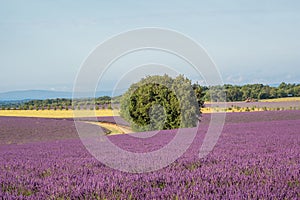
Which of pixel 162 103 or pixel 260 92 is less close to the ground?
pixel 260 92

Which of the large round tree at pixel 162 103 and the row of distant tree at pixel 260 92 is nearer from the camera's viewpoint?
the large round tree at pixel 162 103

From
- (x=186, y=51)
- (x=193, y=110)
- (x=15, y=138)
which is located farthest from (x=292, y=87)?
(x=186, y=51)

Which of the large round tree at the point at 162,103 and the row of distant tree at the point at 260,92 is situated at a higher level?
the row of distant tree at the point at 260,92

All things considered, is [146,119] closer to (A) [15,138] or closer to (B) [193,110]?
(B) [193,110]

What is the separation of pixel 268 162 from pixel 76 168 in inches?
96.4

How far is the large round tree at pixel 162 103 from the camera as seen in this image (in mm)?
19672

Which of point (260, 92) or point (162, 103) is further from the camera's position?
point (260, 92)

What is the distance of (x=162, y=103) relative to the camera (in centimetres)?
1964

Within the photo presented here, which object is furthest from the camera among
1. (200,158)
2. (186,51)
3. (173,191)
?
(186,51)

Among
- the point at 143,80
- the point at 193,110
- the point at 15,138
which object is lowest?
the point at 15,138

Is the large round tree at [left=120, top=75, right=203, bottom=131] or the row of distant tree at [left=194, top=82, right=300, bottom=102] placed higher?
the row of distant tree at [left=194, top=82, right=300, bottom=102]

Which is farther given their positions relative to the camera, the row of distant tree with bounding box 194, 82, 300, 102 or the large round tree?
the row of distant tree with bounding box 194, 82, 300, 102

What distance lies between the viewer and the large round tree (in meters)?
19.7

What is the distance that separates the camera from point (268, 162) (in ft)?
16.6
